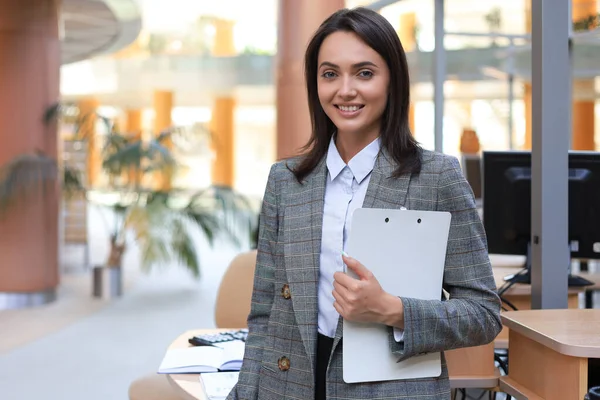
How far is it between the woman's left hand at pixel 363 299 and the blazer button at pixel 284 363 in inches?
8.1

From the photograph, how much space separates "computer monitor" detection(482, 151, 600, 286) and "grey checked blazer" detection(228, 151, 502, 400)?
198 cm

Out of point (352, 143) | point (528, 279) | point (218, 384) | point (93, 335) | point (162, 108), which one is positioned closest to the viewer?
point (352, 143)

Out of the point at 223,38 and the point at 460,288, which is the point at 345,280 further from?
the point at 223,38

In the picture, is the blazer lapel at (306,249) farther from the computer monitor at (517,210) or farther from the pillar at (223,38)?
the pillar at (223,38)

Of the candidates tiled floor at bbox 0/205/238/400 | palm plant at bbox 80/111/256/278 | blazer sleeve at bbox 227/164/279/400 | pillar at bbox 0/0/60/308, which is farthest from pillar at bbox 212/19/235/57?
blazer sleeve at bbox 227/164/279/400

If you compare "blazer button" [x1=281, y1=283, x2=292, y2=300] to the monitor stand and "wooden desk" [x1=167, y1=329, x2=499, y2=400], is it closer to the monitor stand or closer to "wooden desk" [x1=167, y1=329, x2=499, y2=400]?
"wooden desk" [x1=167, y1=329, x2=499, y2=400]

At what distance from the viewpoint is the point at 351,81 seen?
161 cm

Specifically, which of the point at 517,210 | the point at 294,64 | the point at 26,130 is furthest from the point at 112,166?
the point at 517,210

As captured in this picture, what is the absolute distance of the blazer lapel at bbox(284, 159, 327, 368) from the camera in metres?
1.61

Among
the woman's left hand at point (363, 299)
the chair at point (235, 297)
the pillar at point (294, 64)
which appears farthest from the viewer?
the pillar at point (294, 64)

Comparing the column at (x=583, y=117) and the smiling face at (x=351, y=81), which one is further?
the column at (x=583, y=117)

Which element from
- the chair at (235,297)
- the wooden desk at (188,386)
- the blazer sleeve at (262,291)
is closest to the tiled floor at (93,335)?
the chair at (235,297)

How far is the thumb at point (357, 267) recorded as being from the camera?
1499 mm

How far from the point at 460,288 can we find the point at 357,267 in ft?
0.82
